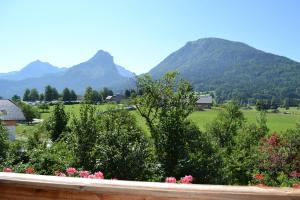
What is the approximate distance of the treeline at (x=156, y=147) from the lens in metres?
12.8

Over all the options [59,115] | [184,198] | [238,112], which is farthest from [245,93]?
[184,198]

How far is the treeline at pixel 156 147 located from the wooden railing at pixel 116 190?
25.3 ft

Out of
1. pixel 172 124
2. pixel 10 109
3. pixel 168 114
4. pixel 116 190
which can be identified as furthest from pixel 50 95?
pixel 116 190

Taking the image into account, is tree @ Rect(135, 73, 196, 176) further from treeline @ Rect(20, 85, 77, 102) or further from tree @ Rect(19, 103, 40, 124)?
treeline @ Rect(20, 85, 77, 102)

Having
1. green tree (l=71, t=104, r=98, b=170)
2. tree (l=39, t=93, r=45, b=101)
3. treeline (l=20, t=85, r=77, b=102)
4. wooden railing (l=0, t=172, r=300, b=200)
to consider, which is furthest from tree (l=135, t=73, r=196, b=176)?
tree (l=39, t=93, r=45, b=101)

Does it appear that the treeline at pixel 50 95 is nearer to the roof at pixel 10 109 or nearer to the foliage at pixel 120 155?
the roof at pixel 10 109

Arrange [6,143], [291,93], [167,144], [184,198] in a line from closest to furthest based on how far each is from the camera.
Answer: [184,198], [6,143], [167,144], [291,93]

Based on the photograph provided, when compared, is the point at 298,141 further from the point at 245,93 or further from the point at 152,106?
the point at 245,93

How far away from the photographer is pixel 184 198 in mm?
1309

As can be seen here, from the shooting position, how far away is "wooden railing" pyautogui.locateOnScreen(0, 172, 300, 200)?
4.07ft

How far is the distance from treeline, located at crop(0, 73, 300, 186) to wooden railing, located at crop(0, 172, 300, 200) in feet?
25.3

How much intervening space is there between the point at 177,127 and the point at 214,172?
3.15 m

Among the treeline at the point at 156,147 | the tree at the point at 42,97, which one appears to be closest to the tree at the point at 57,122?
the treeline at the point at 156,147

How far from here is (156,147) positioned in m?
20.1
